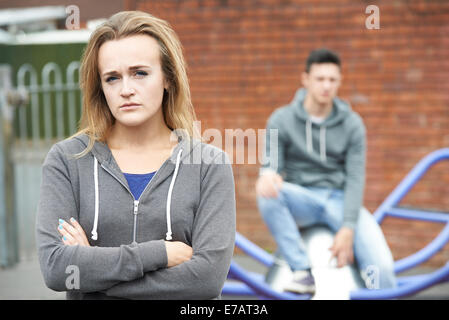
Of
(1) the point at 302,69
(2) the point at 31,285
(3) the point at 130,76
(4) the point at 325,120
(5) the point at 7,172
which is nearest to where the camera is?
(3) the point at 130,76

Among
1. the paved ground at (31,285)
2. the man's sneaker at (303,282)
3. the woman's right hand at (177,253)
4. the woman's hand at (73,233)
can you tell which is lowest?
the paved ground at (31,285)

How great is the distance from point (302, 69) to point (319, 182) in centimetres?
219

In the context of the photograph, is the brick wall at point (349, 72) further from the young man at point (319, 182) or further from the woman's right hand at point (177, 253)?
the woman's right hand at point (177, 253)

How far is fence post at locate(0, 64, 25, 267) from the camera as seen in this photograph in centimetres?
548

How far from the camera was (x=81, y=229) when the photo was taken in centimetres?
176

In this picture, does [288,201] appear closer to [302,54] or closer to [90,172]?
[90,172]

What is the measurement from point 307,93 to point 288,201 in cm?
73

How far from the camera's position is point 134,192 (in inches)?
69.5

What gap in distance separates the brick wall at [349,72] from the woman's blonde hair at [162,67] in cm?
392

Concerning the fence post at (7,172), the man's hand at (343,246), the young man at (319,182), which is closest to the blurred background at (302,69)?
the fence post at (7,172)

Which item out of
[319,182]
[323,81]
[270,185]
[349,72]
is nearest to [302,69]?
[349,72]

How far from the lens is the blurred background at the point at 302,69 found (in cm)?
546

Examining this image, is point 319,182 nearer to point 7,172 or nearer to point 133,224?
point 133,224

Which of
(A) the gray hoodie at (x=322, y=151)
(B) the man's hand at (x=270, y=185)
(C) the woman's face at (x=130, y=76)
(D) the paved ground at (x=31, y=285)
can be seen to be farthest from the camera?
(D) the paved ground at (x=31, y=285)
